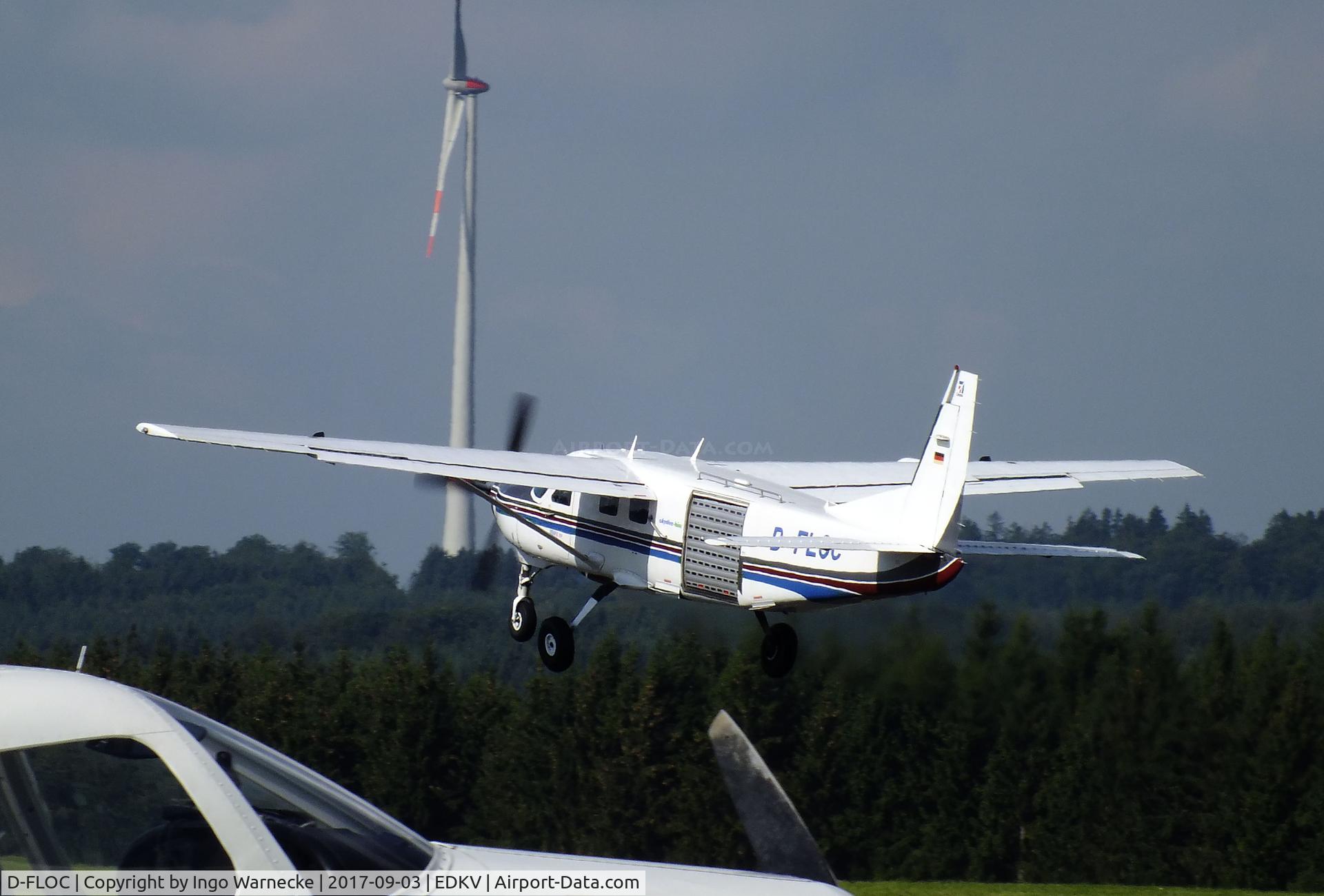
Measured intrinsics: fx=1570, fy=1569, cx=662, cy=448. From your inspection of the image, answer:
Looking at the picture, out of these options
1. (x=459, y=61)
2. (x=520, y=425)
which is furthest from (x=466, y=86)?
(x=520, y=425)

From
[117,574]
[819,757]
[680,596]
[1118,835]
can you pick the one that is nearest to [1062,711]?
[1118,835]

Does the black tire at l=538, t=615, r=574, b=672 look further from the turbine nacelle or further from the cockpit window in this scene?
the turbine nacelle

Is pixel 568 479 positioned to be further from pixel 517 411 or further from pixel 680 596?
pixel 517 411

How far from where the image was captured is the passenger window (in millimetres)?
22266

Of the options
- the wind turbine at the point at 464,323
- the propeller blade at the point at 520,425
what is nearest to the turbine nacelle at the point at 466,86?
the wind turbine at the point at 464,323

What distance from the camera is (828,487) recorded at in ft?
83.5

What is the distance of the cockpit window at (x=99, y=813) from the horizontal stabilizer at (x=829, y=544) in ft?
46.2

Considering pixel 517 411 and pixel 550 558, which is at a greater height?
pixel 517 411

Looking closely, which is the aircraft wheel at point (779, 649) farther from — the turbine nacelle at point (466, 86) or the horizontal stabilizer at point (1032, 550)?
the turbine nacelle at point (466, 86)

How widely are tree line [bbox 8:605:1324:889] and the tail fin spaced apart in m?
17.0

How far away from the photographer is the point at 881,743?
67812mm

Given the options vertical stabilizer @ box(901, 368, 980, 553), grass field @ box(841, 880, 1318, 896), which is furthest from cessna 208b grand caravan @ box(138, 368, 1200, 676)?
grass field @ box(841, 880, 1318, 896)

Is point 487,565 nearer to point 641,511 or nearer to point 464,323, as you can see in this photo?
point 641,511

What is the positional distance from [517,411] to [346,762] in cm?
5571
